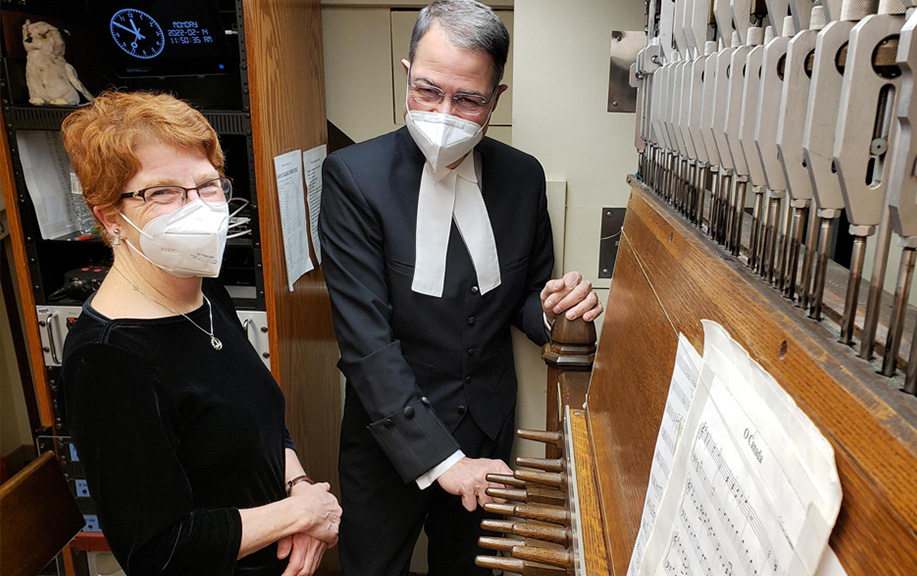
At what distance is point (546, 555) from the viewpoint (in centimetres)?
91

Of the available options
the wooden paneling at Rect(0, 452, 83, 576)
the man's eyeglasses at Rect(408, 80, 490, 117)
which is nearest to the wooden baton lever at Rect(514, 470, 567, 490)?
the man's eyeglasses at Rect(408, 80, 490, 117)

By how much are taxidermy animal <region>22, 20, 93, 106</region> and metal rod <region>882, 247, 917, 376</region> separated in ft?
6.53

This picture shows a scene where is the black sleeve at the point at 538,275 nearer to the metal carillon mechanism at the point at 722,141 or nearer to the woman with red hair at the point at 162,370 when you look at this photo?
the woman with red hair at the point at 162,370

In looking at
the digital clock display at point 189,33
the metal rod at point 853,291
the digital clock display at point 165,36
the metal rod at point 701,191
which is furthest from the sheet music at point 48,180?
the metal rod at point 853,291

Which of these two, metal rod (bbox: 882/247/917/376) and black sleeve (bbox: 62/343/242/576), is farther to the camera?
black sleeve (bbox: 62/343/242/576)

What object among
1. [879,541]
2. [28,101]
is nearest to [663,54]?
[879,541]

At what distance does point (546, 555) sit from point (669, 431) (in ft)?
1.03

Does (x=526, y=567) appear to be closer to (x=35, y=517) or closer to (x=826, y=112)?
(x=826, y=112)

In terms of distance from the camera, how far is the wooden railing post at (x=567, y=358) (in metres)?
1.39

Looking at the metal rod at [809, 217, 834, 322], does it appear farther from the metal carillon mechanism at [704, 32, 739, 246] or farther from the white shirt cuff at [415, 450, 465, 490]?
the white shirt cuff at [415, 450, 465, 490]

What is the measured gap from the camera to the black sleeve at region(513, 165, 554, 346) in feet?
5.48

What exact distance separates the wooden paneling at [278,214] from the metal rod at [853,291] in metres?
1.52

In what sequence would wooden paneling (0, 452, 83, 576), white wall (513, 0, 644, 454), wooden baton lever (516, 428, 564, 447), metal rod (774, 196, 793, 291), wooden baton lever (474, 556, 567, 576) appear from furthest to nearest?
white wall (513, 0, 644, 454) < wooden paneling (0, 452, 83, 576) < wooden baton lever (516, 428, 564, 447) < wooden baton lever (474, 556, 567, 576) < metal rod (774, 196, 793, 291)

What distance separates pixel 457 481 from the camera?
1401mm
